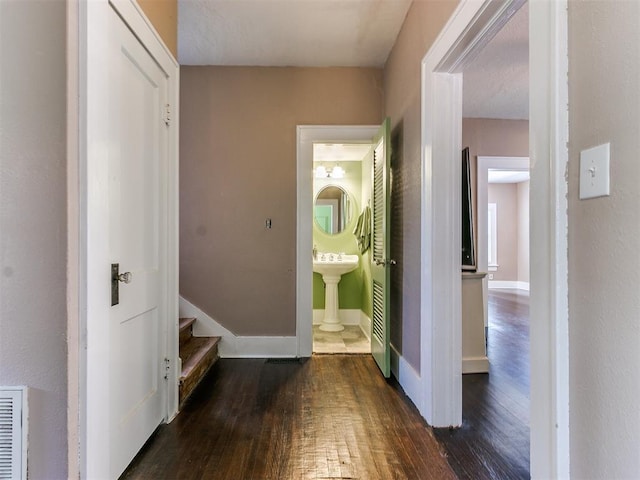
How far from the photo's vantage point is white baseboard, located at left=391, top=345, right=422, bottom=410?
2.05m

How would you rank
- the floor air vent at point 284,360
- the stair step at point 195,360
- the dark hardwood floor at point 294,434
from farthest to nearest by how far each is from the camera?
the floor air vent at point 284,360 < the stair step at point 195,360 < the dark hardwood floor at point 294,434

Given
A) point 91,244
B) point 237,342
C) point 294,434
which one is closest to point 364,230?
point 237,342

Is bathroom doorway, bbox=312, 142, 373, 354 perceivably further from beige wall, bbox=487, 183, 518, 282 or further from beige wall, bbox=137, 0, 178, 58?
beige wall, bbox=487, 183, 518, 282

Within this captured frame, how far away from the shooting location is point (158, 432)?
1.79 metres

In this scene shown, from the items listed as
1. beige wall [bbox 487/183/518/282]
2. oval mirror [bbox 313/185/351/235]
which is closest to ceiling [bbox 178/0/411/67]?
oval mirror [bbox 313/185/351/235]

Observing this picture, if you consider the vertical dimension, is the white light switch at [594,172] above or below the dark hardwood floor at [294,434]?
above

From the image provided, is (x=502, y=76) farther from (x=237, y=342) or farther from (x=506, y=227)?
(x=506, y=227)

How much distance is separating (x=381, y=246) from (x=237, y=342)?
1.55 meters

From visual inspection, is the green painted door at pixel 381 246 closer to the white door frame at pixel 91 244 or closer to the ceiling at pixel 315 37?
the ceiling at pixel 315 37

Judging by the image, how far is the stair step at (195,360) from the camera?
216 centimetres

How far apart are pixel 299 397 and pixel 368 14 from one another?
264 centimetres

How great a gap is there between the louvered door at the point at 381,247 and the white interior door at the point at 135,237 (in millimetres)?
1506

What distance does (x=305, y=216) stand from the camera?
3.04 meters

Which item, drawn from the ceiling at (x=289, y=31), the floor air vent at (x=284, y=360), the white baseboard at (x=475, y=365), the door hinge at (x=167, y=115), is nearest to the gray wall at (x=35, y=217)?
the door hinge at (x=167, y=115)
